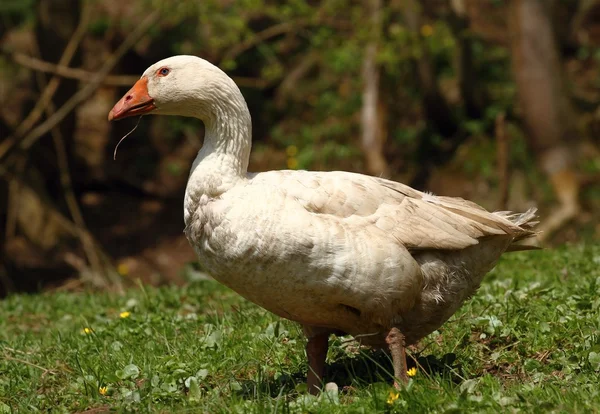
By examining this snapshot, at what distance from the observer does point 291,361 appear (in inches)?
206

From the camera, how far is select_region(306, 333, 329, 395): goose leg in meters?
4.70

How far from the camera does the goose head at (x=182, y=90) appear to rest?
4.66 meters

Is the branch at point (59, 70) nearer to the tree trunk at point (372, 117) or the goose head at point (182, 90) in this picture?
the tree trunk at point (372, 117)

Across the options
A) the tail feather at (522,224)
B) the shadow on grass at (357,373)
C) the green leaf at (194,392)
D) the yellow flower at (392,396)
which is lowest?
the shadow on grass at (357,373)

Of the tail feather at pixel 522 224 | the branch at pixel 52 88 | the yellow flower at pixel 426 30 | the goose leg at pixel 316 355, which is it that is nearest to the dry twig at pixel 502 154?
the yellow flower at pixel 426 30

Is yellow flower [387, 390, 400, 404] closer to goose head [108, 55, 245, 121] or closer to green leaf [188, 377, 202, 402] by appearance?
green leaf [188, 377, 202, 402]

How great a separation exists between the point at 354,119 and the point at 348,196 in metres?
9.69

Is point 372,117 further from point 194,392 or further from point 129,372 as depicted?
point 194,392

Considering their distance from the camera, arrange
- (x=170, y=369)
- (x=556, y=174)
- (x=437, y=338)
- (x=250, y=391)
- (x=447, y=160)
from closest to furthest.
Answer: (x=250, y=391)
(x=170, y=369)
(x=437, y=338)
(x=556, y=174)
(x=447, y=160)

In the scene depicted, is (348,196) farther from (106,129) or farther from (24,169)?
(106,129)

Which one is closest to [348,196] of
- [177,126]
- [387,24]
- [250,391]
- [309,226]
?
[309,226]

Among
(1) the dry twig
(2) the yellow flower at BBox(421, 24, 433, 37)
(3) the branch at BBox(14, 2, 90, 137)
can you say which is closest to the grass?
(1) the dry twig

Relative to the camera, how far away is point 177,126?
589 inches

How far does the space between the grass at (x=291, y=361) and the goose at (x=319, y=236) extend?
298 millimetres
